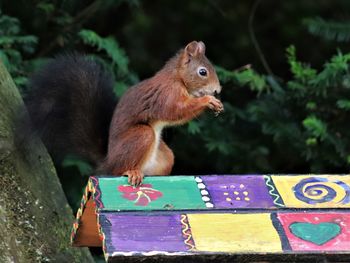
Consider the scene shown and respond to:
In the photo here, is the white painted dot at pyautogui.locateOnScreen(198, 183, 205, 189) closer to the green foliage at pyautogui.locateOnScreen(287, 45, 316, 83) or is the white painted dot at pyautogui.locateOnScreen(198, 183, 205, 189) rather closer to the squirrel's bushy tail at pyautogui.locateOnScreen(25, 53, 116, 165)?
the squirrel's bushy tail at pyautogui.locateOnScreen(25, 53, 116, 165)

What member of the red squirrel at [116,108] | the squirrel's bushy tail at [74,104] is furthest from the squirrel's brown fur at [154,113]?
the squirrel's bushy tail at [74,104]

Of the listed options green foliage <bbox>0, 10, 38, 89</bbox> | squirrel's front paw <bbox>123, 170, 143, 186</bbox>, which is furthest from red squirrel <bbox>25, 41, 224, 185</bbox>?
green foliage <bbox>0, 10, 38, 89</bbox>

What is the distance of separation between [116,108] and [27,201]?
19.7 inches

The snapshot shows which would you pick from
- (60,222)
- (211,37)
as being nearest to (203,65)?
(60,222)

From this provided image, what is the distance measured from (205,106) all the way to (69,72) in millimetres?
537

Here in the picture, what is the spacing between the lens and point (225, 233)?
2.64 meters

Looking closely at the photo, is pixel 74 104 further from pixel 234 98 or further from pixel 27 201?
pixel 234 98

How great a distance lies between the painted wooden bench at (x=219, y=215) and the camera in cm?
257

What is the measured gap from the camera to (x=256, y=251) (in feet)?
8.36

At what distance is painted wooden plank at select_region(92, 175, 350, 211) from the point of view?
278 cm

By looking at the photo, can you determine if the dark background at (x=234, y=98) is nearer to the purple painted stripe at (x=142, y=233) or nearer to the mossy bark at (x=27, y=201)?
the mossy bark at (x=27, y=201)

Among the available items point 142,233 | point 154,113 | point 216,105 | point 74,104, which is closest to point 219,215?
point 142,233

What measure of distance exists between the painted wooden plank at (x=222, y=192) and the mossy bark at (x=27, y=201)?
0.45 m

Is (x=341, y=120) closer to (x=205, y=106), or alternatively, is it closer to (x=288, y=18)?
(x=205, y=106)
